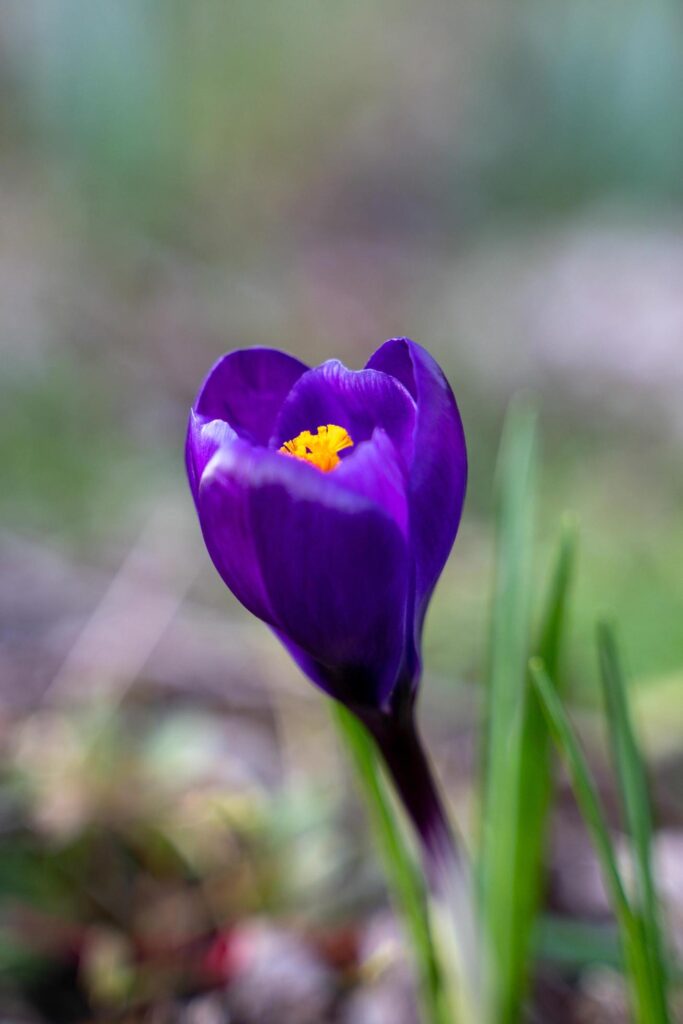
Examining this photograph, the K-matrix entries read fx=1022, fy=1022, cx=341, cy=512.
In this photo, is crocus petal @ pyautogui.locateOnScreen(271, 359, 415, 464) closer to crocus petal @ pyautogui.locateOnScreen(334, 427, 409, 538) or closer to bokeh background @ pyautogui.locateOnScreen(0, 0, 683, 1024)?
crocus petal @ pyautogui.locateOnScreen(334, 427, 409, 538)

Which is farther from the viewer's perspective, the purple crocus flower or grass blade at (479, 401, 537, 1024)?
grass blade at (479, 401, 537, 1024)

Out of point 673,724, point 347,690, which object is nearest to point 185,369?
point 673,724

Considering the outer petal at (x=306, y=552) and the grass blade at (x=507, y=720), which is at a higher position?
the outer petal at (x=306, y=552)

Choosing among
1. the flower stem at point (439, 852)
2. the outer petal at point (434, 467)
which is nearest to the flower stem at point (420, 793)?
the flower stem at point (439, 852)

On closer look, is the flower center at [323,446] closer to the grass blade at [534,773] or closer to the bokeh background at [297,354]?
the grass blade at [534,773]

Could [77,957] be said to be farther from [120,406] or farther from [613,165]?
[613,165]

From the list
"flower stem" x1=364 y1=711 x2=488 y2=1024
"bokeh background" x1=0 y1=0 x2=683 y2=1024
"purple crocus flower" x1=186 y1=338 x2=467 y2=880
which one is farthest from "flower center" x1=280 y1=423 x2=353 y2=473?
"bokeh background" x1=0 y1=0 x2=683 y2=1024
